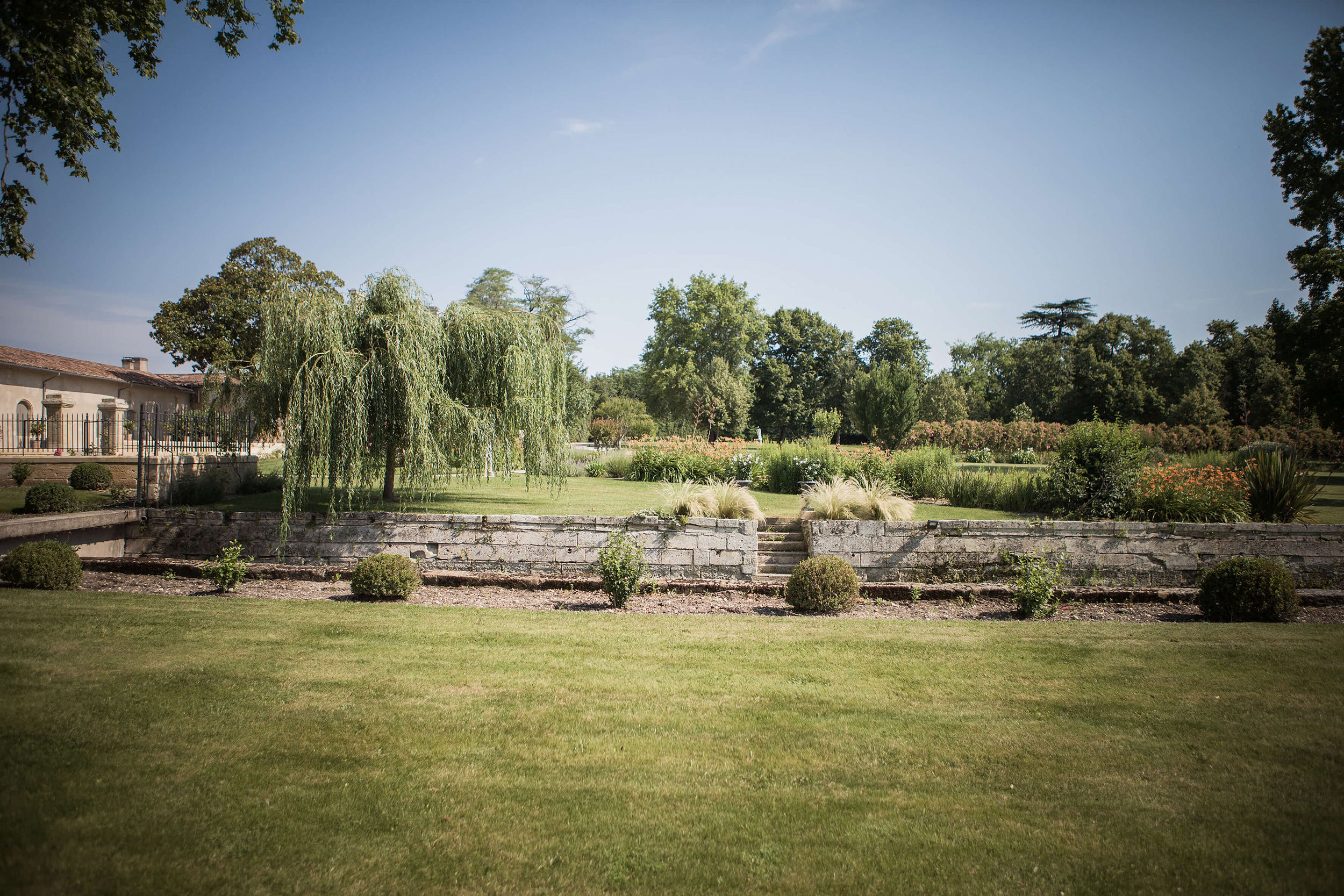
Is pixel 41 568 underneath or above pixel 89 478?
underneath

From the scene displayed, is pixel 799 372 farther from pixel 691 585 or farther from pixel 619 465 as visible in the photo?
pixel 691 585

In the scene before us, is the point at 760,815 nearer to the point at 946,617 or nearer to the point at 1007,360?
the point at 946,617

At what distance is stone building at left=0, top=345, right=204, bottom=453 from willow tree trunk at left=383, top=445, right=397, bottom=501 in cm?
702

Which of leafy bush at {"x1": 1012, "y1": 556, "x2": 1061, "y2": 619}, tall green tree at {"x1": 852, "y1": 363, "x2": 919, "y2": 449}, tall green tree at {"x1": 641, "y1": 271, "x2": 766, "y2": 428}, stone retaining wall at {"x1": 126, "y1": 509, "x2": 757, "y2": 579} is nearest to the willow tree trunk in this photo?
stone retaining wall at {"x1": 126, "y1": 509, "x2": 757, "y2": 579}

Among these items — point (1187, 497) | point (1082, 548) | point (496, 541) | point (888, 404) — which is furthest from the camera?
point (888, 404)

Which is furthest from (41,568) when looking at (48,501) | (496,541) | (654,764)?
(654,764)

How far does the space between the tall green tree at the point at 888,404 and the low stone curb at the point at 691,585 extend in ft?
73.2

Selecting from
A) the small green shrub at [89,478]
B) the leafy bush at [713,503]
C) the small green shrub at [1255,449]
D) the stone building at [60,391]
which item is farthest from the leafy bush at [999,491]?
the small green shrub at [89,478]

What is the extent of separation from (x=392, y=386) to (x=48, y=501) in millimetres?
6589

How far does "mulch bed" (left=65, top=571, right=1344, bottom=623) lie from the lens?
7.84 metres

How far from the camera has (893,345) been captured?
55125mm

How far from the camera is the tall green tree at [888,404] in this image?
31188 mm

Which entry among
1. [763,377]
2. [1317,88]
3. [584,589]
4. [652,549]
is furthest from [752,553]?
[763,377]

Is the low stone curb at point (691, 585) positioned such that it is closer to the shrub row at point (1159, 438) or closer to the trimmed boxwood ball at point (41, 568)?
the trimmed boxwood ball at point (41, 568)
